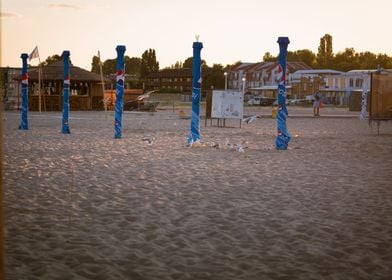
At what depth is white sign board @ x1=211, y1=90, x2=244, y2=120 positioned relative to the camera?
2189 centimetres

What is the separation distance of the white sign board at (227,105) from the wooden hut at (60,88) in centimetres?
2025

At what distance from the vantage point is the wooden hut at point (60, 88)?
131 ft

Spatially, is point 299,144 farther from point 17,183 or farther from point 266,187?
point 17,183

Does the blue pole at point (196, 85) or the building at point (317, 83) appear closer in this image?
the blue pole at point (196, 85)

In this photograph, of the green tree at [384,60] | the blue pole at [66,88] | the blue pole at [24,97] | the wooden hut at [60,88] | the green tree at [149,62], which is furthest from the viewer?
the green tree at [149,62]

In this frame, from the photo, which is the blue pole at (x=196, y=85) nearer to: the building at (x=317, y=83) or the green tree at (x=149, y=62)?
the building at (x=317, y=83)

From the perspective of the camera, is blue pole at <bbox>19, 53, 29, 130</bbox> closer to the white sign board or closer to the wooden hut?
the white sign board

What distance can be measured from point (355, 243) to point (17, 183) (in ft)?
17.4

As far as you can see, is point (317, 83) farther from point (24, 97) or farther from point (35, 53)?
point (24, 97)

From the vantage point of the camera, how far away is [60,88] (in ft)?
138

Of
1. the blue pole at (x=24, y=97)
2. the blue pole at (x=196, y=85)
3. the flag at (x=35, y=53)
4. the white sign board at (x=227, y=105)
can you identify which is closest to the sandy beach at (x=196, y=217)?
the blue pole at (x=196, y=85)

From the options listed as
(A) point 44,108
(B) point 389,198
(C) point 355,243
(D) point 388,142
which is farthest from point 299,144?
(A) point 44,108

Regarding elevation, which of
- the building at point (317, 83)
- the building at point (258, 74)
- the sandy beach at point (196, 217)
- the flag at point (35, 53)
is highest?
the building at point (258, 74)

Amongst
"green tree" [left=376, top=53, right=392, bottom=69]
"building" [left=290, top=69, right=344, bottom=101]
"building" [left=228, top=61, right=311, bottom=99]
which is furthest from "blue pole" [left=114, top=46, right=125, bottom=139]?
"green tree" [left=376, top=53, right=392, bottom=69]
